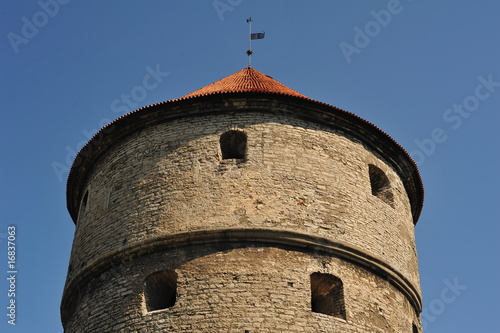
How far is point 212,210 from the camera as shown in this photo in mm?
11148

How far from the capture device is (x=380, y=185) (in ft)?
42.8

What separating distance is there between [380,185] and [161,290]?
14.9 ft

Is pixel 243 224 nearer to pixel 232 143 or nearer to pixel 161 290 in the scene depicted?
pixel 161 290

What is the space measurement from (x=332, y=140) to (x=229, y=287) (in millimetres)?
3447

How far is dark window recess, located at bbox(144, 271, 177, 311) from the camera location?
1081cm

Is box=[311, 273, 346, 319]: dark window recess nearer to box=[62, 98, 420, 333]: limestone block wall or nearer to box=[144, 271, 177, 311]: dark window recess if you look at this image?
box=[62, 98, 420, 333]: limestone block wall

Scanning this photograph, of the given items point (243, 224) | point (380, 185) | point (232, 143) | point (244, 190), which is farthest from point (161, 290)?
point (380, 185)

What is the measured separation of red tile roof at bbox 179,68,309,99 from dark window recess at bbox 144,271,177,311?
3.38 metres

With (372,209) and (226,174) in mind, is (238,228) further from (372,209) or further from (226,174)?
(372,209)

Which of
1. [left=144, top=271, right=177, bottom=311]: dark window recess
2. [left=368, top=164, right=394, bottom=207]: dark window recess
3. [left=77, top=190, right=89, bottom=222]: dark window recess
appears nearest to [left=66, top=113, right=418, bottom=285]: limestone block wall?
[left=368, top=164, right=394, bottom=207]: dark window recess

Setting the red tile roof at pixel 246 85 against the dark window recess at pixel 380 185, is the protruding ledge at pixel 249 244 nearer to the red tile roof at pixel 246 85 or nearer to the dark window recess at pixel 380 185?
the dark window recess at pixel 380 185

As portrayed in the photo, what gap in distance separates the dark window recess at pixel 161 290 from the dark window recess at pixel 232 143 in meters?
2.31

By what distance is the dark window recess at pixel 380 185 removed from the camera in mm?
12820

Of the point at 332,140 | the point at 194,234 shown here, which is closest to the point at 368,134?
the point at 332,140
